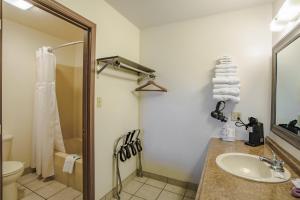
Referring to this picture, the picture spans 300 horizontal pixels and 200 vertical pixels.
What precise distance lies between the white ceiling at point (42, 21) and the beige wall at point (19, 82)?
5.7 inches

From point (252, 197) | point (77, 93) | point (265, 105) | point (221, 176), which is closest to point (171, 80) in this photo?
point (265, 105)

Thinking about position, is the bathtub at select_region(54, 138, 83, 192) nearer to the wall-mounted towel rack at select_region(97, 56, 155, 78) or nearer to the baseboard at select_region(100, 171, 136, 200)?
the baseboard at select_region(100, 171, 136, 200)

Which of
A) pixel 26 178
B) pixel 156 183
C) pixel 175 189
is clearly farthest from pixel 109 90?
pixel 26 178

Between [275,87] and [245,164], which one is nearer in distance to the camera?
[245,164]

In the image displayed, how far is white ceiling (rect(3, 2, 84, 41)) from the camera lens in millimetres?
2162

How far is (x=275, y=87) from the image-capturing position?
172cm

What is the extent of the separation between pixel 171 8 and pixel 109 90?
1.29 meters

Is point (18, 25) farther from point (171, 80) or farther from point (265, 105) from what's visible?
point (265, 105)

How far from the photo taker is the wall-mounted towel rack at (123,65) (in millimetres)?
1795

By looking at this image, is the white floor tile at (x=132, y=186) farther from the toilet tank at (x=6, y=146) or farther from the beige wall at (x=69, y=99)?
the toilet tank at (x=6, y=146)

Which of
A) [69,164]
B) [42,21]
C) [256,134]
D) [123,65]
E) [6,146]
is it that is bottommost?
[69,164]

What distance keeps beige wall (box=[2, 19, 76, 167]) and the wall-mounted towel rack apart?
1.63 metres

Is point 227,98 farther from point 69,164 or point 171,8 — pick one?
point 69,164

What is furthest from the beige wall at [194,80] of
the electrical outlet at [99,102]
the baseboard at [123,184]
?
the electrical outlet at [99,102]
